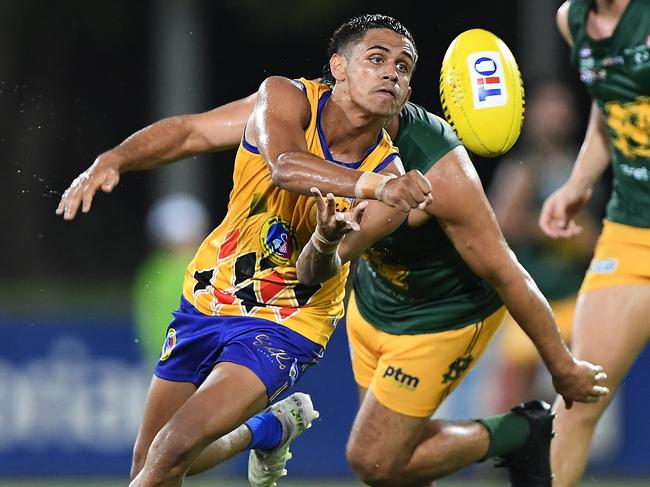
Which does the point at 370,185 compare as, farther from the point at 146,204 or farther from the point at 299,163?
the point at 146,204

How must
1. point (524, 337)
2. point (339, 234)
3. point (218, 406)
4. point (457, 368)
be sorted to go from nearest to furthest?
1. point (339, 234)
2. point (218, 406)
3. point (457, 368)
4. point (524, 337)

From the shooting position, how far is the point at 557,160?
30.9ft

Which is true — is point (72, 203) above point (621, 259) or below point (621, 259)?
above

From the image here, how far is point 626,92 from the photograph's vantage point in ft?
20.8

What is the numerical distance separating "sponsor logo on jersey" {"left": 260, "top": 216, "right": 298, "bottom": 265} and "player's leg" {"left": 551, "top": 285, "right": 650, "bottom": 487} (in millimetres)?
1460

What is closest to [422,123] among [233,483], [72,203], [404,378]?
[404,378]

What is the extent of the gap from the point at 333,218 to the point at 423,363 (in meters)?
1.63

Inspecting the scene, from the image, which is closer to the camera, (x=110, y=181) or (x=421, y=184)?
(x=421, y=184)

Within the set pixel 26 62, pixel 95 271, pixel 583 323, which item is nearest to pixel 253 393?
pixel 583 323

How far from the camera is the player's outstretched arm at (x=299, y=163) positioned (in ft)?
15.5

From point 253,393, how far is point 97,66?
599 inches

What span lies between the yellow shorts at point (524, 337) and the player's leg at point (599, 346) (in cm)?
282

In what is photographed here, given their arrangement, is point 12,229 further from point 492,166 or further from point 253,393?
point 253,393

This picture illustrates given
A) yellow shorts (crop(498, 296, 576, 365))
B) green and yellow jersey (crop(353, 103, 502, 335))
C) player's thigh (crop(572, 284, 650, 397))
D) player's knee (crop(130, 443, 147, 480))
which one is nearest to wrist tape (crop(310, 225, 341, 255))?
green and yellow jersey (crop(353, 103, 502, 335))
